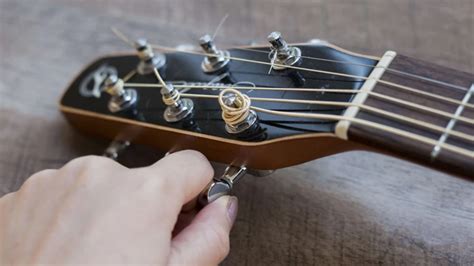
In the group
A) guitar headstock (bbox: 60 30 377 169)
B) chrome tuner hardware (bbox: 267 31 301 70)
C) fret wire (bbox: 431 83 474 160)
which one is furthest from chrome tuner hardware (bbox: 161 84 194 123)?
fret wire (bbox: 431 83 474 160)

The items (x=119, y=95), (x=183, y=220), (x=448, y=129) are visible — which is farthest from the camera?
(x=119, y=95)

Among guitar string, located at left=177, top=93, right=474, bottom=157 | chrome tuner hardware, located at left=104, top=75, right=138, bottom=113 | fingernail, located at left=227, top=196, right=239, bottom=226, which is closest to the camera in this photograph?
guitar string, located at left=177, top=93, right=474, bottom=157

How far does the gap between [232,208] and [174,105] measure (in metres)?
0.13

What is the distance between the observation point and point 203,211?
62cm

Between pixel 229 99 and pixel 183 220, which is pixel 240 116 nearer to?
pixel 229 99

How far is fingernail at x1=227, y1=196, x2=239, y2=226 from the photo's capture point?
0.64m

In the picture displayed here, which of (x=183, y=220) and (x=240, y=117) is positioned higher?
(x=240, y=117)

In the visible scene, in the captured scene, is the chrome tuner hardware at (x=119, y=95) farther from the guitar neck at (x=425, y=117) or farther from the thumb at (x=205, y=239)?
the guitar neck at (x=425, y=117)

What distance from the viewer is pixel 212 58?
0.74 m

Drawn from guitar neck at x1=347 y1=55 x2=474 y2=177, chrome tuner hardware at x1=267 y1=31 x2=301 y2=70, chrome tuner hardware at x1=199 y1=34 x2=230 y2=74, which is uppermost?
guitar neck at x1=347 y1=55 x2=474 y2=177

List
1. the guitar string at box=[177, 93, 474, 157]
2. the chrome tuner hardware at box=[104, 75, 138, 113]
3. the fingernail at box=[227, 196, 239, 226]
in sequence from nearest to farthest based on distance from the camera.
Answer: the guitar string at box=[177, 93, 474, 157]
the fingernail at box=[227, 196, 239, 226]
the chrome tuner hardware at box=[104, 75, 138, 113]

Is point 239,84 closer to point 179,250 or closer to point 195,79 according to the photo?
point 195,79

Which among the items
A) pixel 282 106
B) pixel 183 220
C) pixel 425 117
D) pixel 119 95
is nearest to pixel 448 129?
pixel 425 117

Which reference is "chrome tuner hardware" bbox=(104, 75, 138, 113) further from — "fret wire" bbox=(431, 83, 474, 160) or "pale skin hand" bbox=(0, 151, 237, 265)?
"fret wire" bbox=(431, 83, 474, 160)
